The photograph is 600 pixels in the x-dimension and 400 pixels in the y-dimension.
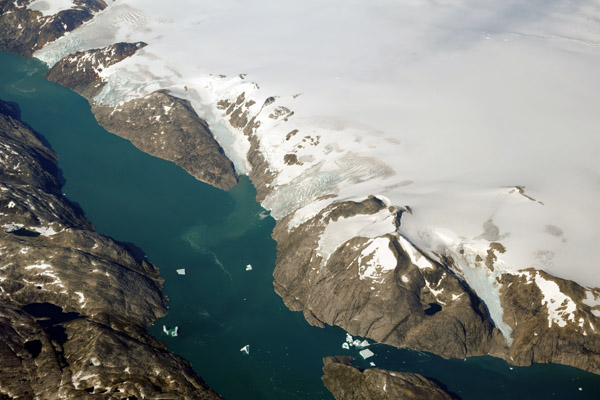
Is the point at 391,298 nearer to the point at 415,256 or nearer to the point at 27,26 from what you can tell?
the point at 415,256

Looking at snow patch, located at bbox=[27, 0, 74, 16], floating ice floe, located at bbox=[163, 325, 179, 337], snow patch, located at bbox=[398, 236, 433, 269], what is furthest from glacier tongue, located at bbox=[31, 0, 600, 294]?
floating ice floe, located at bbox=[163, 325, 179, 337]

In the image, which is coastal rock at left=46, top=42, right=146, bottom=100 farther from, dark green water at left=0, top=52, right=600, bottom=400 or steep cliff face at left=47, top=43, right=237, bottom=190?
dark green water at left=0, top=52, right=600, bottom=400

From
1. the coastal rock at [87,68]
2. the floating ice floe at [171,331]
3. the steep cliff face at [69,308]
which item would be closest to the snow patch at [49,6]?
the coastal rock at [87,68]

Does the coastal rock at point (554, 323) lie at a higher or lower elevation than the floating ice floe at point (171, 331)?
lower

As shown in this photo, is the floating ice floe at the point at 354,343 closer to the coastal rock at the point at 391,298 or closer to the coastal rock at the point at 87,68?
the coastal rock at the point at 391,298

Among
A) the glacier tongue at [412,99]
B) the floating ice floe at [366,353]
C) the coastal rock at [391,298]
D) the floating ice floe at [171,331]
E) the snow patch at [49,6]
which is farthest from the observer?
the snow patch at [49,6]

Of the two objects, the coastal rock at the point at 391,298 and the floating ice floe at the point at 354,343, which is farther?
the coastal rock at the point at 391,298

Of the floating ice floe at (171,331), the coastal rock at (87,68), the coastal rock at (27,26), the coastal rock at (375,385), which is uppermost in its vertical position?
the coastal rock at (27,26)
